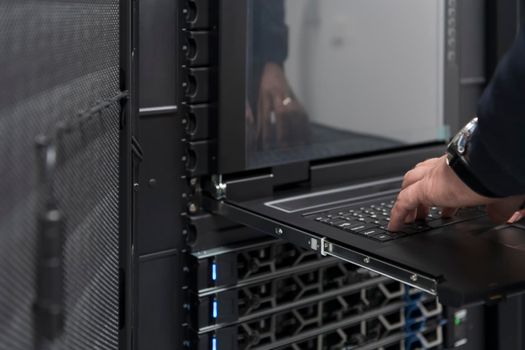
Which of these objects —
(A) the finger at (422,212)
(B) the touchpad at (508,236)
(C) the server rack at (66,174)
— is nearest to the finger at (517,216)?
(B) the touchpad at (508,236)

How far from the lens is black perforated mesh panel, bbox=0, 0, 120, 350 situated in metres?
0.75

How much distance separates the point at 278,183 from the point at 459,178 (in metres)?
0.59

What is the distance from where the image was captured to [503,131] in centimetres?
100

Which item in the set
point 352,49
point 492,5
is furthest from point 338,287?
point 492,5

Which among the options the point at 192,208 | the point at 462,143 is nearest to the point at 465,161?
the point at 462,143

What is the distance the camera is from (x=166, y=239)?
5.24ft

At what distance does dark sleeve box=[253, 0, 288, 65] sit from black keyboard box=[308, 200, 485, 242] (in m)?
0.37

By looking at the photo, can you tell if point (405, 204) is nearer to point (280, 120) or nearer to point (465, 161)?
point (465, 161)

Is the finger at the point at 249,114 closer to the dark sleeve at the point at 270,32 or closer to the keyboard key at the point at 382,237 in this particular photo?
the dark sleeve at the point at 270,32

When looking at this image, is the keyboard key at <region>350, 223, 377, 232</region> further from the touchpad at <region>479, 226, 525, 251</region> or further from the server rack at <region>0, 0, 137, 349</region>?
the server rack at <region>0, 0, 137, 349</region>

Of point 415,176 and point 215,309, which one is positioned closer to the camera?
point 415,176

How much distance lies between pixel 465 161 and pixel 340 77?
0.70 metres

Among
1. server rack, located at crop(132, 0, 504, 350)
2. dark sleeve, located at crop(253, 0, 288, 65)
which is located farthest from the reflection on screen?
server rack, located at crop(132, 0, 504, 350)

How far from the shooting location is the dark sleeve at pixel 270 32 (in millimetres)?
1606
